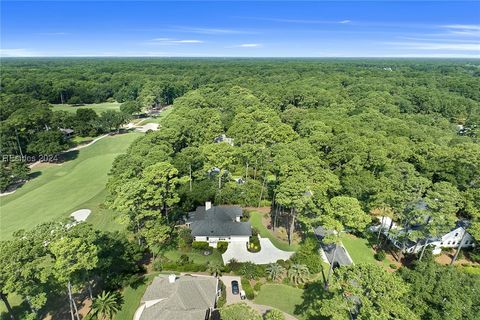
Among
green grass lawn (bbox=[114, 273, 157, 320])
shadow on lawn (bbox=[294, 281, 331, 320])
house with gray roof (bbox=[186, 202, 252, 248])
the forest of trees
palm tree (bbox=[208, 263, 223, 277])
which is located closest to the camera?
green grass lawn (bbox=[114, 273, 157, 320])

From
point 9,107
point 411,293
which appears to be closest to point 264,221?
point 411,293

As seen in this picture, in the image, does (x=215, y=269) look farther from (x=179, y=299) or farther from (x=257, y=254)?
(x=179, y=299)

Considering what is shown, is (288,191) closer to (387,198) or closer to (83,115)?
(387,198)

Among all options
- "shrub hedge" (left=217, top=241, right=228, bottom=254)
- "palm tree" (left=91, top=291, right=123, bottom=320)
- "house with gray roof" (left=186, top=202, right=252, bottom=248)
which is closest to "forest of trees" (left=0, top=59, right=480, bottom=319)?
"palm tree" (left=91, top=291, right=123, bottom=320)

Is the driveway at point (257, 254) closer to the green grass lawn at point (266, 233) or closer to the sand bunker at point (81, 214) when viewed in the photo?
the green grass lawn at point (266, 233)

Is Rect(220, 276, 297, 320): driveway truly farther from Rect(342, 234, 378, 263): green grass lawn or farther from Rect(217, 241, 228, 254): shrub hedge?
Rect(342, 234, 378, 263): green grass lawn

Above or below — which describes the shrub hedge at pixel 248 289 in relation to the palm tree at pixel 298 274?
below

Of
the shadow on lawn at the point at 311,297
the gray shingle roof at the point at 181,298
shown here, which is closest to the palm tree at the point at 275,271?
the shadow on lawn at the point at 311,297

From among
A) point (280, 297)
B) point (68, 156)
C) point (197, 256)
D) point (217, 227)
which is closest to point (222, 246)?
point (217, 227)
